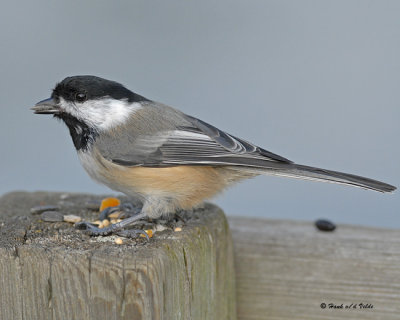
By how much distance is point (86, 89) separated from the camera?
2.46m

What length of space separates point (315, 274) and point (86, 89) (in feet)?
4.35

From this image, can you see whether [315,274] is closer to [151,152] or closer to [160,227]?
[160,227]

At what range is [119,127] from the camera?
8.40 ft

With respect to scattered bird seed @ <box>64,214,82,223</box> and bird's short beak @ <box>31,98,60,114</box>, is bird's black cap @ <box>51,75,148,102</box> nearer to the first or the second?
bird's short beak @ <box>31,98,60,114</box>

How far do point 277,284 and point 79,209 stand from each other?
1055 millimetres

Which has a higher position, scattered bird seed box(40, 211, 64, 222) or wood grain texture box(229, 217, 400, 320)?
scattered bird seed box(40, 211, 64, 222)

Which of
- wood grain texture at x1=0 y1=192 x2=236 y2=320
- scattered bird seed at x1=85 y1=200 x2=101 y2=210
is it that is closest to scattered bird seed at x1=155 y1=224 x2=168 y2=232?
wood grain texture at x1=0 y1=192 x2=236 y2=320

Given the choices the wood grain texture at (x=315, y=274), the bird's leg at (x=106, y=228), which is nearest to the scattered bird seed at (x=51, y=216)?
the bird's leg at (x=106, y=228)

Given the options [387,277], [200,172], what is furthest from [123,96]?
[387,277]

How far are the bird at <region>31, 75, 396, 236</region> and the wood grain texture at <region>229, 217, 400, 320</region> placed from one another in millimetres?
313

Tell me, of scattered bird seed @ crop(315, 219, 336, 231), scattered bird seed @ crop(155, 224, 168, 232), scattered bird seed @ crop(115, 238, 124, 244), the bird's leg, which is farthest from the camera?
scattered bird seed @ crop(315, 219, 336, 231)

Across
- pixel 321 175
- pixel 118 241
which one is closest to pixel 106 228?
pixel 118 241

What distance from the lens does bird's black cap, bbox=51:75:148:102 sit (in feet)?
8.05

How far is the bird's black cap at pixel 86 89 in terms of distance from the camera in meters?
2.45
